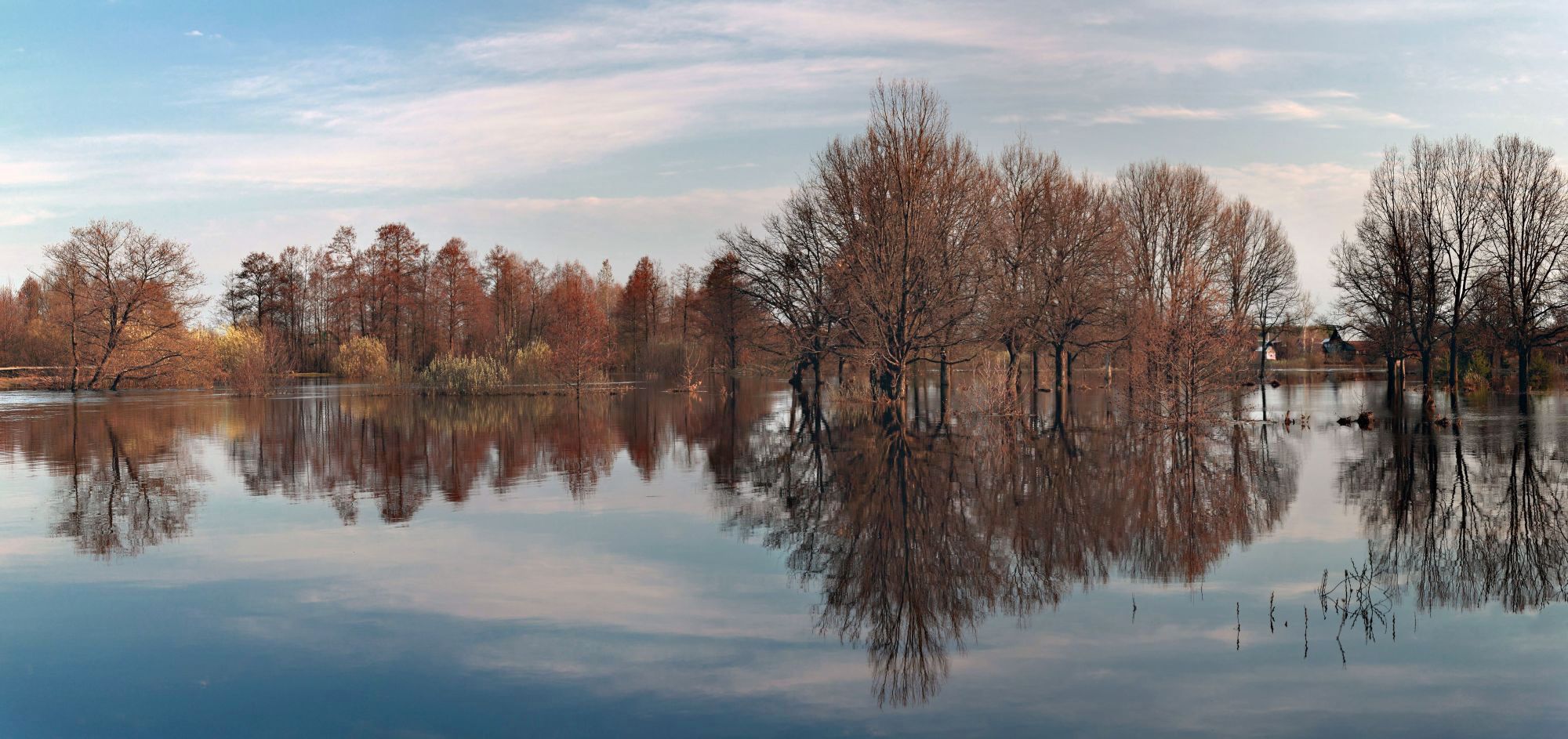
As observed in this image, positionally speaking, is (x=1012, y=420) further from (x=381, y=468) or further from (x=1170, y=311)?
(x=381, y=468)

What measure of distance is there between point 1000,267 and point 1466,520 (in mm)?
27529

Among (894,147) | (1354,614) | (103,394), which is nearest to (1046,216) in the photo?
(894,147)

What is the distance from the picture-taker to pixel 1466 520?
1239 cm

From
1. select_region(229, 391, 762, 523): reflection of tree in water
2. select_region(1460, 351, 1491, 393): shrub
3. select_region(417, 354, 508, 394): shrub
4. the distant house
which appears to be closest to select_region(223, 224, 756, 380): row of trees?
select_region(417, 354, 508, 394): shrub

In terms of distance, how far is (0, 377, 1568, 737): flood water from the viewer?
6.11 m

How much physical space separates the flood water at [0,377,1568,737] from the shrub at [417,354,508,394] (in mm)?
25219

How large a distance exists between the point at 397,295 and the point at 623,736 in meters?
66.8

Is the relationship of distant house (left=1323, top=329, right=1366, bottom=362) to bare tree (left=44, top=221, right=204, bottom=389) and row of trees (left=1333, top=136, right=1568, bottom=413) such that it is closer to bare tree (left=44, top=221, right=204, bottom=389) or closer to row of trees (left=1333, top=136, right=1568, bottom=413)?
row of trees (left=1333, top=136, right=1568, bottom=413)

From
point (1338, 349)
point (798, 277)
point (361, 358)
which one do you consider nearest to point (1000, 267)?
point (798, 277)

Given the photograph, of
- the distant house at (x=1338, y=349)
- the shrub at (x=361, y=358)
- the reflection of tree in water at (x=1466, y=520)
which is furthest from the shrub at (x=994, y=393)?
the distant house at (x=1338, y=349)

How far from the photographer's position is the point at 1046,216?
41562 millimetres

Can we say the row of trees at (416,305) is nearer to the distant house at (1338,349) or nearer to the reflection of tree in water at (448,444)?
the reflection of tree in water at (448,444)

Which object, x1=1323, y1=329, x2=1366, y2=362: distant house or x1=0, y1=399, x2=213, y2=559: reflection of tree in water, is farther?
x1=1323, y1=329, x2=1366, y2=362: distant house

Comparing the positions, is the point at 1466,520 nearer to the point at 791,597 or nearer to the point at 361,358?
the point at 791,597
